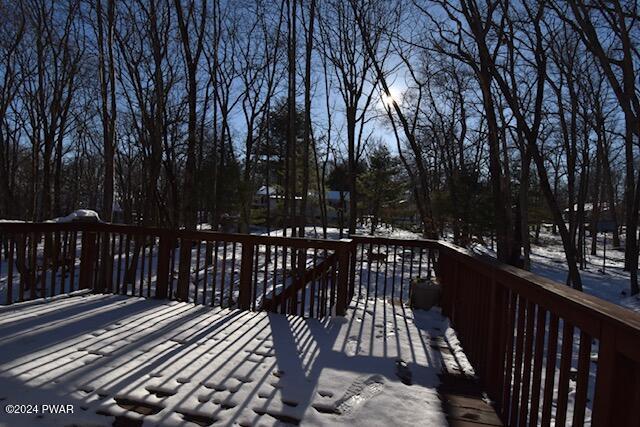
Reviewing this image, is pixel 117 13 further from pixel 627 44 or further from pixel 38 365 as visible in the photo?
pixel 627 44

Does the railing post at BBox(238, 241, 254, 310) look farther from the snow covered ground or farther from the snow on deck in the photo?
the snow covered ground

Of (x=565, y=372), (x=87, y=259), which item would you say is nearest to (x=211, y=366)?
(x=565, y=372)

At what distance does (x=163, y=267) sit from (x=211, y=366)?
2.38 metres

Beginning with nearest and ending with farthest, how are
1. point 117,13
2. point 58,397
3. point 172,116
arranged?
point 58,397, point 117,13, point 172,116

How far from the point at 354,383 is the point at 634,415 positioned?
1.74 metres

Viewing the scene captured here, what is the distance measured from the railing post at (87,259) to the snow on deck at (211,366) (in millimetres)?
745

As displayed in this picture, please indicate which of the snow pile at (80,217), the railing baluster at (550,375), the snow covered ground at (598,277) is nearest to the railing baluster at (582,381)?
the railing baluster at (550,375)

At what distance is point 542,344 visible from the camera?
188cm

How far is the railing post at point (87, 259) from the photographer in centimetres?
504

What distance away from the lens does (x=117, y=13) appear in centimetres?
900

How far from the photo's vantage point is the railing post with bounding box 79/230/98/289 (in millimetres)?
5039

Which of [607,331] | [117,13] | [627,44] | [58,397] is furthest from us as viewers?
[117,13]

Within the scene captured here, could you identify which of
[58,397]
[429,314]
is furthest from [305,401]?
[429,314]

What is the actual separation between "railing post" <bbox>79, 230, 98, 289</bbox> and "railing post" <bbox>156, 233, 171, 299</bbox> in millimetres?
934
